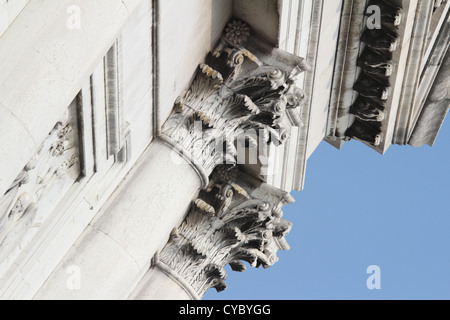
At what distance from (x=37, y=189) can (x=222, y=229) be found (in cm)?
588

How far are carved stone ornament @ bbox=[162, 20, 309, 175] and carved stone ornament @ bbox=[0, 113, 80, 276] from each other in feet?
9.04

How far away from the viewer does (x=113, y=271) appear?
820 inches

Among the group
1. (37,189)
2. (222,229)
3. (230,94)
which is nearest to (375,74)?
(222,229)

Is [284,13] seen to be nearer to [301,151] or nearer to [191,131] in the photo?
[191,131]

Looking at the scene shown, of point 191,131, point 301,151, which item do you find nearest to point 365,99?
point 301,151

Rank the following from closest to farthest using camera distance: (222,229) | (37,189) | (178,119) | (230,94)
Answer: (37,189)
(178,119)
(230,94)
(222,229)

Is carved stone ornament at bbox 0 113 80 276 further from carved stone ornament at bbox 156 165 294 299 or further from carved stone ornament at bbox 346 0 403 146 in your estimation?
carved stone ornament at bbox 346 0 403 146

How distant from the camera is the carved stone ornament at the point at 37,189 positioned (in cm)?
1778

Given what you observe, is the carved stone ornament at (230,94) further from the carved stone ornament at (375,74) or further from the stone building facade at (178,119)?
the carved stone ornament at (375,74)

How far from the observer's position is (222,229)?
2386 centimetres

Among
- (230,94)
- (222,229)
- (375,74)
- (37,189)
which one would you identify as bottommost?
(37,189)

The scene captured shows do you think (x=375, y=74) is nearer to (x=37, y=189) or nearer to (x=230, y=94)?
(x=230, y=94)

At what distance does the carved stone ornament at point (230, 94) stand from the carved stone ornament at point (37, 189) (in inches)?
109

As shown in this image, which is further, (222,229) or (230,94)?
(222,229)
